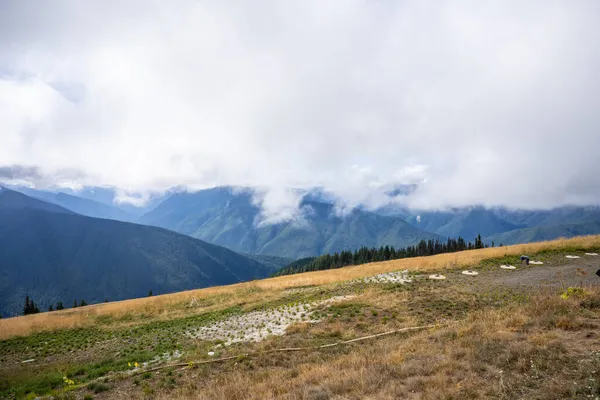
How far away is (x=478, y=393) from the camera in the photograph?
Answer: 6.88 m

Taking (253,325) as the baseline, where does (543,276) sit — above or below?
above

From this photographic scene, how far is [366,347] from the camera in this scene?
1259 centimetres

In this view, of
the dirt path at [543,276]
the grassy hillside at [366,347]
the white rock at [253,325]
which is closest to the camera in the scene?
the grassy hillside at [366,347]

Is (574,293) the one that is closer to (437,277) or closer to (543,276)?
(543,276)

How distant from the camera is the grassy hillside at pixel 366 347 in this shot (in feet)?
25.7

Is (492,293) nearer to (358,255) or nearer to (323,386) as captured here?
(323,386)

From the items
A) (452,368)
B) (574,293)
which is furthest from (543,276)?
(452,368)

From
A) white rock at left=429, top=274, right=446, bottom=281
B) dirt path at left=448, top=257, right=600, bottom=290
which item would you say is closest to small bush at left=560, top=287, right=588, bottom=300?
dirt path at left=448, top=257, right=600, bottom=290

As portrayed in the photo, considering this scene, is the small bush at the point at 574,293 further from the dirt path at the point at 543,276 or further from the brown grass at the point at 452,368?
the dirt path at the point at 543,276

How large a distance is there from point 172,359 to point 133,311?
28.3 meters

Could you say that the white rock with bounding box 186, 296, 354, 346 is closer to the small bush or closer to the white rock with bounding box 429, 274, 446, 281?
the white rock with bounding box 429, 274, 446, 281

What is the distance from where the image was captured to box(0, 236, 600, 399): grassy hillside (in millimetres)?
7845

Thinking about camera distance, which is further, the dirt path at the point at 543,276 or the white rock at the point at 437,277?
the white rock at the point at 437,277

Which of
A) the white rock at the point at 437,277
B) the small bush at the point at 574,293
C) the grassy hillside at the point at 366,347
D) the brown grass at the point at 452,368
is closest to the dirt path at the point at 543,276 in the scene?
the grassy hillside at the point at 366,347
